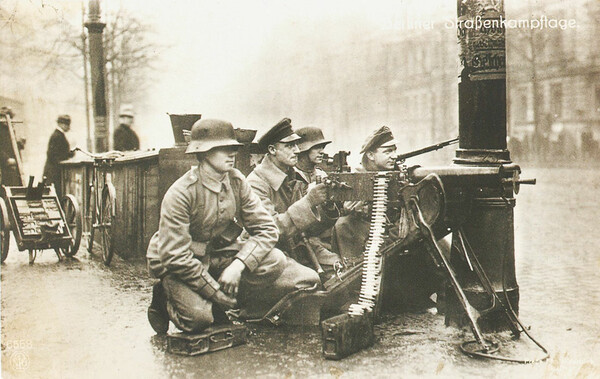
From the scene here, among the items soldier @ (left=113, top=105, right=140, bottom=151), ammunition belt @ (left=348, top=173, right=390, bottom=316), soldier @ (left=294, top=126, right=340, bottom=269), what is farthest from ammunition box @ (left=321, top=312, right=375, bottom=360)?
soldier @ (left=113, top=105, right=140, bottom=151)

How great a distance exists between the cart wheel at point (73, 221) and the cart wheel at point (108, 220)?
0.31 m

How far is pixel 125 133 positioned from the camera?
12125mm

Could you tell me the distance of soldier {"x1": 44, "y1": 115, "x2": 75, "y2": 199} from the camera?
9.64 meters

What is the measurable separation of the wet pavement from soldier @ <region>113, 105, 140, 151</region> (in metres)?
4.60

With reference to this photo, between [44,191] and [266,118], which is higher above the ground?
[266,118]

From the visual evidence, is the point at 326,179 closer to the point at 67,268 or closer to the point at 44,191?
the point at 67,268

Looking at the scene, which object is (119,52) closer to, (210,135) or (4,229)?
(4,229)

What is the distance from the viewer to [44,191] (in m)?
8.67

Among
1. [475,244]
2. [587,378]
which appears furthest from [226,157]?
[587,378]

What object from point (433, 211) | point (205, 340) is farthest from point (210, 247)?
point (433, 211)

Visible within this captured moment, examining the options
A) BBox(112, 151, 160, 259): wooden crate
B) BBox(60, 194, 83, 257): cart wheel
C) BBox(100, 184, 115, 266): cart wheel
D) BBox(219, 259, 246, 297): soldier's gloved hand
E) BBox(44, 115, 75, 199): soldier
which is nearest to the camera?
BBox(219, 259, 246, 297): soldier's gloved hand

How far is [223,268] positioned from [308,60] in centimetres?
834

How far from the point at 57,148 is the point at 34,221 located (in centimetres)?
223

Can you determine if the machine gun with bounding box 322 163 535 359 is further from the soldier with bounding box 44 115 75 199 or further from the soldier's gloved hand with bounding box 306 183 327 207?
the soldier with bounding box 44 115 75 199
